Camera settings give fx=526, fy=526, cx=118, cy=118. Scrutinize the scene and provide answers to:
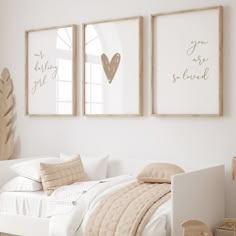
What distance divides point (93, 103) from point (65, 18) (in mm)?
799

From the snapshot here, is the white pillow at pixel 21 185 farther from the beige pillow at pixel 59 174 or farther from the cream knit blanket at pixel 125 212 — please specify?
the cream knit blanket at pixel 125 212

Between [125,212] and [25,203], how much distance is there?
98cm

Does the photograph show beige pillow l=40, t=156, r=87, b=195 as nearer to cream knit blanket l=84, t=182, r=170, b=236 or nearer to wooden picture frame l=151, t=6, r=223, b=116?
cream knit blanket l=84, t=182, r=170, b=236

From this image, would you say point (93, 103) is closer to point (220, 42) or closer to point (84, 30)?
point (84, 30)

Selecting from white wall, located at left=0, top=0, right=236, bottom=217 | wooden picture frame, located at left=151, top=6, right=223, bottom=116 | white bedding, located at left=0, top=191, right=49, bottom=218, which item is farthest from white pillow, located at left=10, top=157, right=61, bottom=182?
wooden picture frame, located at left=151, top=6, right=223, bottom=116

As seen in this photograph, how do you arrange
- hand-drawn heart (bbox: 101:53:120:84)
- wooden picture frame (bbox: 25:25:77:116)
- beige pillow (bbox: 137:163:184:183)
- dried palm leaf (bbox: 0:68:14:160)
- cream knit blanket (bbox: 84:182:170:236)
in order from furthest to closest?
dried palm leaf (bbox: 0:68:14:160), wooden picture frame (bbox: 25:25:77:116), hand-drawn heart (bbox: 101:53:120:84), beige pillow (bbox: 137:163:184:183), cream knit blanket (bbox: 84:182:170:236)

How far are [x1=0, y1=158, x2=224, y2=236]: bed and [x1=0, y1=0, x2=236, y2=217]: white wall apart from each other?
0.15 m

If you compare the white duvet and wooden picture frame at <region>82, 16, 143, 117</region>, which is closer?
the white duvet

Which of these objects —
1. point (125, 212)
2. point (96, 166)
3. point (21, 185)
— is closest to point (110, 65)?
point (96, 166)

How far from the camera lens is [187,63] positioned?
154 inches

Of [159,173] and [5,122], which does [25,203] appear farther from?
[5,122]

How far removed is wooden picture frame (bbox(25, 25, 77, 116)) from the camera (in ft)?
14.9

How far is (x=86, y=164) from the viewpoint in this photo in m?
4.16

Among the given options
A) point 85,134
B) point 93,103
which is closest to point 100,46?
point 93,103
